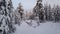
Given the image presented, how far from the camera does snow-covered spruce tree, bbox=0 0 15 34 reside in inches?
512

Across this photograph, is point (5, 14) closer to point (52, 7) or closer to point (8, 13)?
point (8, 13)

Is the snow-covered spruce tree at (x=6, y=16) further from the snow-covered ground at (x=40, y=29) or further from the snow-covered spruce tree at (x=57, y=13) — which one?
the snow-covered spruce tree at (x=57, y=13)

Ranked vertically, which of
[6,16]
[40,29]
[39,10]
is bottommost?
[40,29]

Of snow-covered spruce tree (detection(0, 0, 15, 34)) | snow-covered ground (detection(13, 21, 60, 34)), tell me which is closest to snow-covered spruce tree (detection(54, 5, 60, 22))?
snow-covered ground (detection(13, 21, 60, 34))

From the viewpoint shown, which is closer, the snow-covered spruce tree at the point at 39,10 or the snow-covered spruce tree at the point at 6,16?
the snow-covered spruce tree at the point at 6,16

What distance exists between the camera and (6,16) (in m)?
Answer: 13.1

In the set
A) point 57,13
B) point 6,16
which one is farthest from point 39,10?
point 6,16

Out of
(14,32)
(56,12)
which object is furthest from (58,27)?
(14,32)

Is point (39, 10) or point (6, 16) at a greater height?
point (39, 10)

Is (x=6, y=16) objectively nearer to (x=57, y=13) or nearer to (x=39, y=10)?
(x=39, y=10)

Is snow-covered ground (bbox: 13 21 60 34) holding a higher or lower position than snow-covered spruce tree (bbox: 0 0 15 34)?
lower

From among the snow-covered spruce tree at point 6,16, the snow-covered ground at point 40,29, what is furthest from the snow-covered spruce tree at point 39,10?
the snow-covered spruce tree at point 6,16

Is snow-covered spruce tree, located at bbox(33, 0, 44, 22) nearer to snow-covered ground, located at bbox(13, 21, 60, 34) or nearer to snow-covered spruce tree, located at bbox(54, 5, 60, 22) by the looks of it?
snow-covered ground, located at bbox(13, 21, 60, 34)

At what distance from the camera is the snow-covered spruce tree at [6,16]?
13008mm
